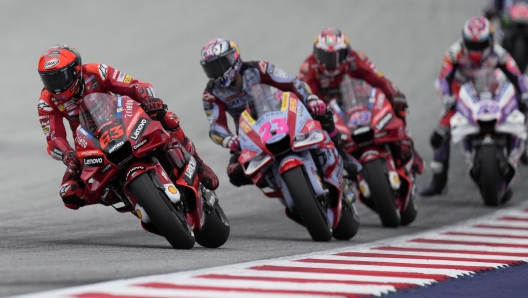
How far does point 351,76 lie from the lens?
11.6 m

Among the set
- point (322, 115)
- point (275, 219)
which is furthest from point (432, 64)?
point (322, 115)

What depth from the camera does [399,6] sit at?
27.1 metres

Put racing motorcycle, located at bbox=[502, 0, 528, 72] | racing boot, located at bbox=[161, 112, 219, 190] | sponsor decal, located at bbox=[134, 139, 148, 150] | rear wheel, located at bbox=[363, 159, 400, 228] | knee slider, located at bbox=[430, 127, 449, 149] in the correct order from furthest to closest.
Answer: racing motorcycle, located at bbox=[502, 0, 528, 72] → knee slider, located at bbox=[430, 127, 449, 149] → rear wheel, located at bbox=[363, 159, 400, 228] → racing boot, located at bbox=[161, 112, 219, 190] → sponsor decal, located at bbox=[134, 139, 148, 150]

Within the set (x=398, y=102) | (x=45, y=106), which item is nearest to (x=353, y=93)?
(x=398, y=102)

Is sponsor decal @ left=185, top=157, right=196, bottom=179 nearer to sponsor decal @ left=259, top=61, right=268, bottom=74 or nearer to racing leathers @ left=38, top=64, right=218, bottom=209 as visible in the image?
racing leathers @ left=38, top=64, right=218, bottom=209

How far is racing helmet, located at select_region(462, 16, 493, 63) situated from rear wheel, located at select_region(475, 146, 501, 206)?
135cm

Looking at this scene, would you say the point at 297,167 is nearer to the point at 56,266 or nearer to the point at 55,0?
the point at 56,266

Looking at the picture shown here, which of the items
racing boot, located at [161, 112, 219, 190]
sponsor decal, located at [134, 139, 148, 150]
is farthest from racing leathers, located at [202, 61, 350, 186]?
sponsor decal, located at [134, 139, 148, 150]

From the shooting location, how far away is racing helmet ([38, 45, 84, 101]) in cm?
816

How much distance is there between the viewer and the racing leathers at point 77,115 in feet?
27.4

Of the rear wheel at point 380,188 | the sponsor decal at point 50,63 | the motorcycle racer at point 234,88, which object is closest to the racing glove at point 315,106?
the motorcycle racer at point 234,88

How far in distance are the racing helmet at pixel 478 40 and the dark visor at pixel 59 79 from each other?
6.00 m

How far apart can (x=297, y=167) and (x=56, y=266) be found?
287 cm

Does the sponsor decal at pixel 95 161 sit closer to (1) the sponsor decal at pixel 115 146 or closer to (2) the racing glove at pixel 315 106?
(1) the sponsor decal at pixel 115 146
